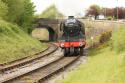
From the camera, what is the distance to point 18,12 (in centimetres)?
6744

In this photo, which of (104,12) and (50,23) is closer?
(50,23)

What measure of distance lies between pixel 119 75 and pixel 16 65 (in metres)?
12.9

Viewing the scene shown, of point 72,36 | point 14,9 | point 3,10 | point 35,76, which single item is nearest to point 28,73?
point 35,76

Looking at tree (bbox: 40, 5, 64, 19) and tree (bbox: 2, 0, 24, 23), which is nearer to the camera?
tree (bbox: 2, 0, 24, 23)

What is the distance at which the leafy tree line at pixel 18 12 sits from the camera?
200 ft

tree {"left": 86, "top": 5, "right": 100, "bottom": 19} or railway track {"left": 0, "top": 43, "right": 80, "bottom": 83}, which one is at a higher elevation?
tree {"left": 86, "top": 5, "right": 100, "bottom": 19}

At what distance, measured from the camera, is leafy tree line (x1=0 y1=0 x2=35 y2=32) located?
61.0 metres

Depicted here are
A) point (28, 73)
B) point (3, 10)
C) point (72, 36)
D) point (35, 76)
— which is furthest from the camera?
point (3, 10)

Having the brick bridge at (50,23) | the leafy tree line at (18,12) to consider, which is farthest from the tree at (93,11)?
the leafy tree line at (18,12)

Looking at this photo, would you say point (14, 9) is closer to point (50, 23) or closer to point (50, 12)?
point (50, 23)

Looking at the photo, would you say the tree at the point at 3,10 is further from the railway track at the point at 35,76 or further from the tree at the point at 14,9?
the railway track at the point at 35,76

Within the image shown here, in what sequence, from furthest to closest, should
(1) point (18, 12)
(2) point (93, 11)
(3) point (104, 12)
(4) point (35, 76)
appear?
(2) point (93, 11), (3) point (104, 12), (1) point (18, 12), (4) point (35, 76)

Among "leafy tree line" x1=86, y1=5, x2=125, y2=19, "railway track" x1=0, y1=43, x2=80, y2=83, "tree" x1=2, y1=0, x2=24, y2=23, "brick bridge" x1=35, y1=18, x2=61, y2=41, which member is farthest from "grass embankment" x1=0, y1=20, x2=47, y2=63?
"leafy tree line" x1=86, y1=5, x2=125, y2=19

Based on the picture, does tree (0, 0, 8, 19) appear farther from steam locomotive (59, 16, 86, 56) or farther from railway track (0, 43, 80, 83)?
railway track (0, 43, 80, 83)
